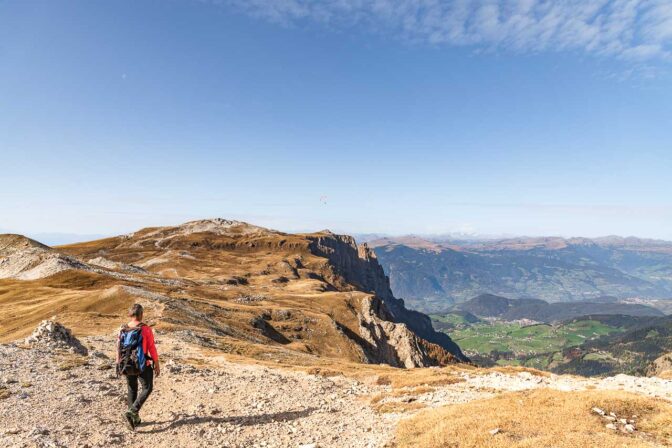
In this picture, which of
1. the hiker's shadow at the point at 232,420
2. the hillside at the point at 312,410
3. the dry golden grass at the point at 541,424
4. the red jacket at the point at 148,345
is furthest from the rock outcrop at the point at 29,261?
the dry golden grass at the point at 541,424

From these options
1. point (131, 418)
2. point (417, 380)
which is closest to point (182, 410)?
point (131, 418)

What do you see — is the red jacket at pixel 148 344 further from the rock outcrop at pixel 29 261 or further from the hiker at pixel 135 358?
the rock outcrop at pixel 29 261

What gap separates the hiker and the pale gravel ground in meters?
1.06

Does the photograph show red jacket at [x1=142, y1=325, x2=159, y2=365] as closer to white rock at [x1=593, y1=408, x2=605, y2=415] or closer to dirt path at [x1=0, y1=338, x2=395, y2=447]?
dirt path at [x1=0, y1=338, x2=395, y2=447]

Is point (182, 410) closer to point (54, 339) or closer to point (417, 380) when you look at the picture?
point (417, 380)

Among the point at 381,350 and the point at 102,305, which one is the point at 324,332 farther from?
the point at 102,305

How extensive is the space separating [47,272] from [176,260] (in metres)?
71.0

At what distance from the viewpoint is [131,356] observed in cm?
1445

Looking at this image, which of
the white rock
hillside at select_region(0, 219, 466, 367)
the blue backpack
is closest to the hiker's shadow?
the blue backpack

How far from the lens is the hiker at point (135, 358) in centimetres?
1447

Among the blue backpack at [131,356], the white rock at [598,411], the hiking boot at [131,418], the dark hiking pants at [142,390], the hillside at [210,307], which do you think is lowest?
the hillside at [210,307]

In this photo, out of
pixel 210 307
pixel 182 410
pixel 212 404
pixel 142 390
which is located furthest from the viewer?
pixel 210 307

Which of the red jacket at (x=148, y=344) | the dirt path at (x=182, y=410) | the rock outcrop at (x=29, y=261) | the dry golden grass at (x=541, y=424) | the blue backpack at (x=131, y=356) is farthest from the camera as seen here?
the rock outcrop at (x=29, y=261)

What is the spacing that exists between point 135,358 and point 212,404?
592 centimetres
